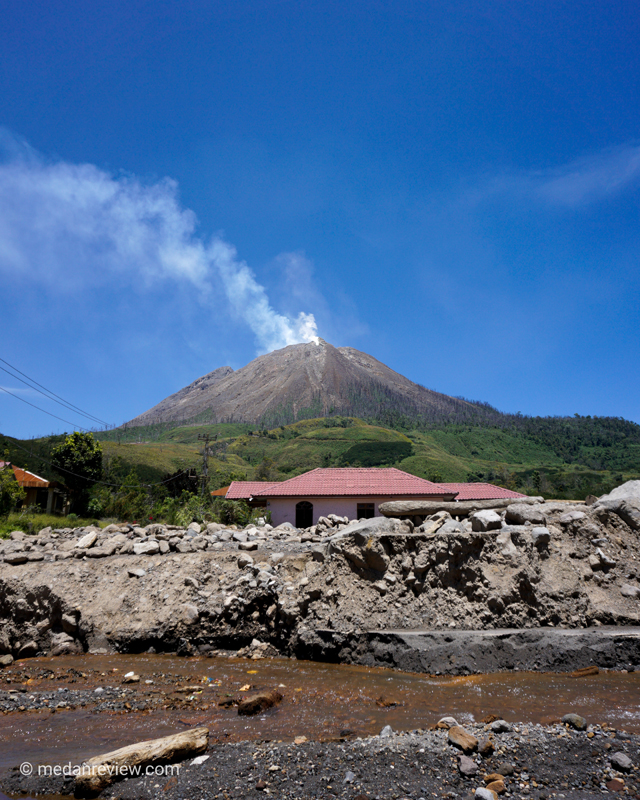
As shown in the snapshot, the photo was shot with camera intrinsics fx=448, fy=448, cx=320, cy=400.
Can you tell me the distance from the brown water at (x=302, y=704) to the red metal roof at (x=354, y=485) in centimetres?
1512

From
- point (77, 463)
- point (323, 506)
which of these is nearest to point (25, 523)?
point (323, 506)

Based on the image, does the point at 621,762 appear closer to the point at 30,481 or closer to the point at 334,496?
the point at 334,496

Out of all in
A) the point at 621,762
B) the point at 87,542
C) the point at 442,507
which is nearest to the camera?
the point at 621,762

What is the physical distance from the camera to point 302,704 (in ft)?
17.6

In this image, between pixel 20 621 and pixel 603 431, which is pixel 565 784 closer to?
pixel 20 621

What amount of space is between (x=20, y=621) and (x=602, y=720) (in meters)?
9.57

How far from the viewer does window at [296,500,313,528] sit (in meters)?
22.4

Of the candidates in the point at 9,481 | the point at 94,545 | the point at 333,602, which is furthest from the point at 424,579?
the point at 9,481

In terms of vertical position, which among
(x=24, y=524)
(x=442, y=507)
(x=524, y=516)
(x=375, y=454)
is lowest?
(x=24, y=524)

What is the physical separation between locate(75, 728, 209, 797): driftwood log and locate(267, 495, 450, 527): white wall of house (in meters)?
18.2

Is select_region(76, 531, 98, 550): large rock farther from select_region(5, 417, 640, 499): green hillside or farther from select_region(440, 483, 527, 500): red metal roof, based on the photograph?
select_region(5, 417, 640, 499): green hillside

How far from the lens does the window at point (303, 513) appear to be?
22406 mm

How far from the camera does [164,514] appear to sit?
23469 millimetres

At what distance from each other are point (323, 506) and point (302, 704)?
16947mm
